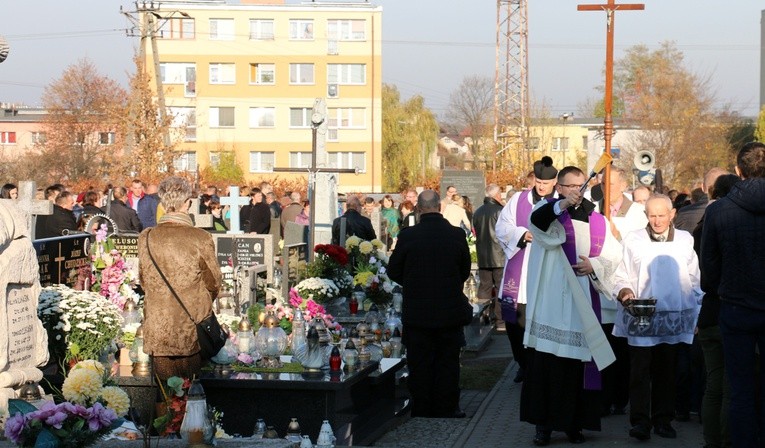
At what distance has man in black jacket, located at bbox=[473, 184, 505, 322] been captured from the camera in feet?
55.4

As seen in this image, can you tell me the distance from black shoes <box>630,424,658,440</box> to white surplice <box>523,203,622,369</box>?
730 mm

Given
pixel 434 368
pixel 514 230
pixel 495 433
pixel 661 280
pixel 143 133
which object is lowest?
pixel 495 433

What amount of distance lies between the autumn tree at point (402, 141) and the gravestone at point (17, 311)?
229 feet

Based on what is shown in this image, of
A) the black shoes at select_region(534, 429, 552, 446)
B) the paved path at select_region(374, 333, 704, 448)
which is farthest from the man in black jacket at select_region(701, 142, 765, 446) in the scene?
the black shoes at select_region(534, 429, 552, 446)

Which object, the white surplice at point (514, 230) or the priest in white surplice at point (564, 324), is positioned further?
the white surplice at point (514, 230)

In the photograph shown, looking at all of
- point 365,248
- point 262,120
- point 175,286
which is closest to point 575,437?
point 175,286

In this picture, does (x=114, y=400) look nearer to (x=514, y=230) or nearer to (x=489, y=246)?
(x=514, y=230)

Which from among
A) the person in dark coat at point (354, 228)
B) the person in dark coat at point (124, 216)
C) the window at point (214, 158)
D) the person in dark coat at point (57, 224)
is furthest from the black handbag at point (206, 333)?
the window at point (214, 158)

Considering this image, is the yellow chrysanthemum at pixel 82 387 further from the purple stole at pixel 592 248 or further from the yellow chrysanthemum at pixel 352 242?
the yellow chrysanthemum at pixel 352 242

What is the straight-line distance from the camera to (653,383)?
9742mm

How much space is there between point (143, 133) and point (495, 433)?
3241cm

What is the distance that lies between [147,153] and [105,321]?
31613 mm

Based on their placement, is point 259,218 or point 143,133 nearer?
point 259,218

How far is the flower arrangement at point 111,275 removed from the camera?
12609mm
